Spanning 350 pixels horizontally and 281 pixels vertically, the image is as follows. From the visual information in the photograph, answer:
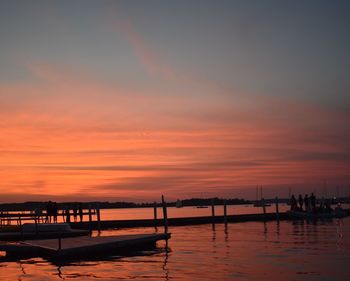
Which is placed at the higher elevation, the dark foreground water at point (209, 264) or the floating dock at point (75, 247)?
the floating dock at point (75, 247)

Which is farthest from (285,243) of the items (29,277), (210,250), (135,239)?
(29,277)

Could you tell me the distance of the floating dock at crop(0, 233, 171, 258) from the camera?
27.1 meters

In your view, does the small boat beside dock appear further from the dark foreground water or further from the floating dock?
the dark foreground water

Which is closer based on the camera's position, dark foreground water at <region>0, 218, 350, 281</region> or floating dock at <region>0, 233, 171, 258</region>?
dark foreground water at <region>0, 218, 350, 281</region>

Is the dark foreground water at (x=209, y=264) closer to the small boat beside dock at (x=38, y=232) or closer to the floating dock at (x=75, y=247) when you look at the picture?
the floating dock at (x=75, y=247)

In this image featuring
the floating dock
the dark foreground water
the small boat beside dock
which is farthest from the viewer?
the small boat beside dock

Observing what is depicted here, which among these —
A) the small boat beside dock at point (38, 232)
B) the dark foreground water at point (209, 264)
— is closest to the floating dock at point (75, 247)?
the dark foreground water at point (209, 264)

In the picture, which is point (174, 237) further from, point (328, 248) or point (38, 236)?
point (328, 248)

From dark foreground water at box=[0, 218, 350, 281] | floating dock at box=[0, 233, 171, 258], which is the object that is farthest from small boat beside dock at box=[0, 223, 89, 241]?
dark foreground water at box=[0, 218, 350, 281]

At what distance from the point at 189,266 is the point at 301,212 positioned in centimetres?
4799

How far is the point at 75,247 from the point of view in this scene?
27344 mm

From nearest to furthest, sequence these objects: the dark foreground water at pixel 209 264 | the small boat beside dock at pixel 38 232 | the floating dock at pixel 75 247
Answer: the dark foreground water at pixel 209 264
the floating dock at pixel 75 247
the small boat beside dock at pixel 38 232

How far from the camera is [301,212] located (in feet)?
228

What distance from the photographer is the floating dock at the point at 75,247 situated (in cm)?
2706
